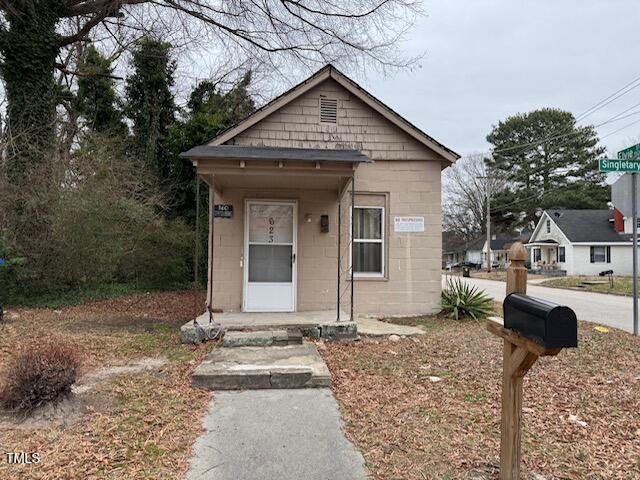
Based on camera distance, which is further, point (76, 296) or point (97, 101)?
point (97, 101)

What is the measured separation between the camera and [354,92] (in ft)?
28.8

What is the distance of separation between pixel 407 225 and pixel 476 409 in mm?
5328

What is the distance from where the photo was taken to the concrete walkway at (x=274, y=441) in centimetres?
281

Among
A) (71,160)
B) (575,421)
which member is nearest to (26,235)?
(71,160)

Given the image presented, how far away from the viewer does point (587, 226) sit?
118 feet

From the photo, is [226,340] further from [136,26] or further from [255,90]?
[255,90]

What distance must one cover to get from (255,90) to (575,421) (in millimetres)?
18435

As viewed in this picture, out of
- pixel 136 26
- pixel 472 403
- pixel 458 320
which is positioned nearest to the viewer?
pixel 472 403

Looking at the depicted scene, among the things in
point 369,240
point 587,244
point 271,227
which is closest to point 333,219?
point 369,240

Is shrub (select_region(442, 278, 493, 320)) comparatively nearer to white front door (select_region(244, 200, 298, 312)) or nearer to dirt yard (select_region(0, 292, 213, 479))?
white front door (select_region(244, 200, 298, 312))

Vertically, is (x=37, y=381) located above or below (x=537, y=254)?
below

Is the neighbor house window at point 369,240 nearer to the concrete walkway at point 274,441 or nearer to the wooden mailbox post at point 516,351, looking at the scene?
the concrete walkway at point 274,441

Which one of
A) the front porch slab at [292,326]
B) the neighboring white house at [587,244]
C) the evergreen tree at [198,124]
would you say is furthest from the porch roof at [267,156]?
the neighboring white house at [587,244]

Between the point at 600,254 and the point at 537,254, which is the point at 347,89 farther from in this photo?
the point at 537,254
